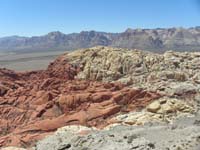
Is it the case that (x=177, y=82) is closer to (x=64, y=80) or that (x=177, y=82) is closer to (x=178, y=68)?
(x=178, y=68)

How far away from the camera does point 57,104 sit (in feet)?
124

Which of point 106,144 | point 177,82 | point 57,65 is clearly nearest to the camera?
point 106,144

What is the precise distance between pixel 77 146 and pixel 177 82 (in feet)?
80.4

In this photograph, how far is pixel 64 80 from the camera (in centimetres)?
4631

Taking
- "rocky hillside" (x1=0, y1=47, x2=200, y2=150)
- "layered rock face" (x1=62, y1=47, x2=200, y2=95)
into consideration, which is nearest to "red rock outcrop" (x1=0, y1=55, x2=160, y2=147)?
"rocky hillside" (x1=0, y1=47, x2=200, y2=150)

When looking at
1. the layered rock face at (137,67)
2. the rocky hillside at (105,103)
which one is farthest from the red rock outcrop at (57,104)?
the layered rock face at (137,67)

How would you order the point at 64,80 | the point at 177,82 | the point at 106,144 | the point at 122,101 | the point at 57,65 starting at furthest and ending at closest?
the point at 57,65
the point at 64,80
the point at 177,82
the point at 122,101
the point at 106,144

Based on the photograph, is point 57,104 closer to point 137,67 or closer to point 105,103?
point 105,103

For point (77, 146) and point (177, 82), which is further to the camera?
point (177, 82)

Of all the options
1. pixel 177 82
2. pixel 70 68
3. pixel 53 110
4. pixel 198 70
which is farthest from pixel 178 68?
pixel 53 110

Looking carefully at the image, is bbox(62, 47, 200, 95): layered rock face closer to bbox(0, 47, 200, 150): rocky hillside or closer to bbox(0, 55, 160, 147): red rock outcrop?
bbox(0, 47, 200, 150): rocky hillside

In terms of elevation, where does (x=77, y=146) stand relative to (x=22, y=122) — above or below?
above

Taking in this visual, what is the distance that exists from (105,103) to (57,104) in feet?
14.9

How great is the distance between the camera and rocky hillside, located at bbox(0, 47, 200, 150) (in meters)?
20.1
